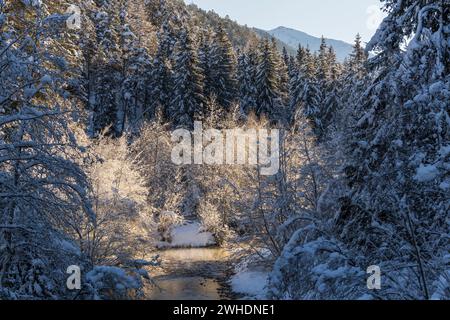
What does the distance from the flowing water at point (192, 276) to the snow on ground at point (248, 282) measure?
61cm

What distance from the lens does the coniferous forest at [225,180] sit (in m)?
5.44

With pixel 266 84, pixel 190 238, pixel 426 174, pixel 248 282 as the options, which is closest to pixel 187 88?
pixel 266 84

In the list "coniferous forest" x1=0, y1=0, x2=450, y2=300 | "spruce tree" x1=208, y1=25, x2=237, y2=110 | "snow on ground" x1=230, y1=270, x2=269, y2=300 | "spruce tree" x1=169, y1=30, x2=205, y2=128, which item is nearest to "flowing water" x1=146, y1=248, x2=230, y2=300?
"coniferous forest" x1=0, y1=0, x2=450, y2=300

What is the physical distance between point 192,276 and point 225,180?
5823 mm

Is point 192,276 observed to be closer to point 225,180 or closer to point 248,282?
point 248,282

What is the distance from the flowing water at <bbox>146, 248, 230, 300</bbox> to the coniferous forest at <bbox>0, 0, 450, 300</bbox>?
0.17 metres

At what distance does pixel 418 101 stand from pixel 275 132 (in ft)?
42.3

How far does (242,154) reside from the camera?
92.4 feet

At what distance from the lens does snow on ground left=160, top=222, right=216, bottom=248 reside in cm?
3091

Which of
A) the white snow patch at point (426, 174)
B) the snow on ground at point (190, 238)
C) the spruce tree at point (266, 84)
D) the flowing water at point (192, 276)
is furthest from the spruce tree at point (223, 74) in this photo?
the white snow patch at point (426, 174)

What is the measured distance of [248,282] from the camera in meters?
21.7

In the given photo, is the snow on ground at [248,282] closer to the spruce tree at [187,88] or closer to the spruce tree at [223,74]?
the spruce tree at [187,88]

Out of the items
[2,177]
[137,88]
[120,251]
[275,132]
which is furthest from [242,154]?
[137,88]
